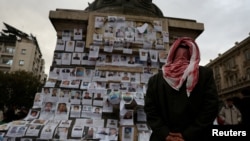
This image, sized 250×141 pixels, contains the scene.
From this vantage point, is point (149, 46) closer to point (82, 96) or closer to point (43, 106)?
point (82, 96)

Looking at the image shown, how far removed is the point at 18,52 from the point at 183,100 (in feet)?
139

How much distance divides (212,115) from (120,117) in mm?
2027

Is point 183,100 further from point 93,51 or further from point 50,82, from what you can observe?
point 50,82

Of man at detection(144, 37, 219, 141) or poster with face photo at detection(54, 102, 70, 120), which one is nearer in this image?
man at detection(144, 37, 219, 141)

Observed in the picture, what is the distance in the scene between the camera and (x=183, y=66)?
173 centimetres

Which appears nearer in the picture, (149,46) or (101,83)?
(101,83)

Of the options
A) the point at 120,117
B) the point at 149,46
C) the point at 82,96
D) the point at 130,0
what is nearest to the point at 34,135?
the point at 82,96

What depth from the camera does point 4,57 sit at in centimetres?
4012

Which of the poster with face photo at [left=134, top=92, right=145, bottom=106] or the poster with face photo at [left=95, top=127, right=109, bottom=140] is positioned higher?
the poster with face photo at [left=134, top=92, right=145, bottom=106]

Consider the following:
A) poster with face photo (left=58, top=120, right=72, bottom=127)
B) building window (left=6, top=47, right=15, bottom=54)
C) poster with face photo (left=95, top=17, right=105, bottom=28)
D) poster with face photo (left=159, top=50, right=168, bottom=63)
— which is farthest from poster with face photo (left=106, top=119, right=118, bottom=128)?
building window (left=6, top=47, right=15, bottom=54)

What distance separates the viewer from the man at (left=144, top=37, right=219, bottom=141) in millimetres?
1559

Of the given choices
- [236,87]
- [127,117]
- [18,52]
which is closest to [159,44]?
[127,117]

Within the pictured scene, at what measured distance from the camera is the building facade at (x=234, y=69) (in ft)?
98.6

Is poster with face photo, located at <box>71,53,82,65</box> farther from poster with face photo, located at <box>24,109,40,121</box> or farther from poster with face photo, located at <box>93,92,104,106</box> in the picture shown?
poster with face photo, located at <box>24,109,40,121</box>
